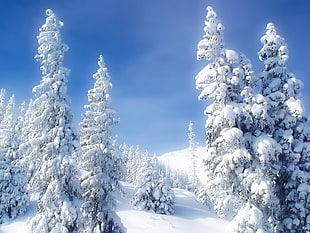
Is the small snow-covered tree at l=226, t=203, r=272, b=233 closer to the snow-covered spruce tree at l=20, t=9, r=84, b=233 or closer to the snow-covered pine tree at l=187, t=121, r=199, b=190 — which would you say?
the snow-covered spruce tree at l=20, t=9, r=84, b=233

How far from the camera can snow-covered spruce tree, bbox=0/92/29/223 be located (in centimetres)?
4669

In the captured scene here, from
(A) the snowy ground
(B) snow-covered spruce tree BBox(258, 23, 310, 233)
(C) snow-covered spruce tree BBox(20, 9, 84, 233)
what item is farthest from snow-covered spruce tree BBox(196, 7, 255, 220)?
(A) the snowy ground

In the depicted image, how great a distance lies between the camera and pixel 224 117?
59.3 ft

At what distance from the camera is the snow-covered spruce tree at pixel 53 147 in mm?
22281

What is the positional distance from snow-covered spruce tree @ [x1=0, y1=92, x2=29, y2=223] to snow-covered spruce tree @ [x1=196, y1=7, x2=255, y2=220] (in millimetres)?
34885

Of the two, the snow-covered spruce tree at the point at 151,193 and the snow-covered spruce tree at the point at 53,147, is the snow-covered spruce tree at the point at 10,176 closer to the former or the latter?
the snow-covered spruce tree at the point at 151,193

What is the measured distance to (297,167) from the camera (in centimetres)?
1967

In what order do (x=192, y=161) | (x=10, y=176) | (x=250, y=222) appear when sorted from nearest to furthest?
(x=250, y=222), (x=10, y=176), (x=192, y=161)

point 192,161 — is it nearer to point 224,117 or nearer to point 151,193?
point 151,193

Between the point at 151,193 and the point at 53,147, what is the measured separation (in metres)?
34.3

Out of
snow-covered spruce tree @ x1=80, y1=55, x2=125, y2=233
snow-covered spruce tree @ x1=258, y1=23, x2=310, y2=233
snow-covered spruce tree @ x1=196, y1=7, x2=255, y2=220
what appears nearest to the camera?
snow-covered spruce tree @ x1=196, y1=7, x2=255, y2=220

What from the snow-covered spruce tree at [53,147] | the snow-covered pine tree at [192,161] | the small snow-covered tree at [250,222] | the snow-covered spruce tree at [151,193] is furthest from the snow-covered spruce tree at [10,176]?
the snow-covered pine tree at [192,161]

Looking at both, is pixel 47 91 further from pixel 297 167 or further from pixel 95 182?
pixel 297 167

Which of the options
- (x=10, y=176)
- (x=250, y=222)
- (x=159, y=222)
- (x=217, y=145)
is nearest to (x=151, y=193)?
(x=159, y=222)
